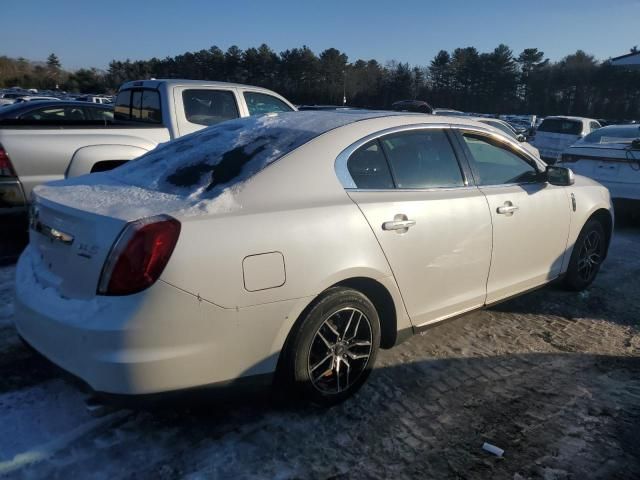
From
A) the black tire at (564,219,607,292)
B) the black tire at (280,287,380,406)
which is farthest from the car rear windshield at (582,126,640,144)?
the black tire at (280,287,380,406)

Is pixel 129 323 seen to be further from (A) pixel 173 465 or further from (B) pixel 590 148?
(B) pixel 590 148

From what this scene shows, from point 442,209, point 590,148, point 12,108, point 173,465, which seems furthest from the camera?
point 12,108

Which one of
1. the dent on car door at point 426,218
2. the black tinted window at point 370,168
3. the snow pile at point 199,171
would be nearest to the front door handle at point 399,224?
the dent on car door at point 426,218

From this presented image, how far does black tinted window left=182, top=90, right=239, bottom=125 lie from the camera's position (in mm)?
6996

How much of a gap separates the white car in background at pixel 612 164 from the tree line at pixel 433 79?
51.8 metres

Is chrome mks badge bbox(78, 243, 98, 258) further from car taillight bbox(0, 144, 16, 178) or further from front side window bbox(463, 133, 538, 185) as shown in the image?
car taillight bbox(0, 144, 16, 178)

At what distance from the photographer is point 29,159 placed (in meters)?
5.34

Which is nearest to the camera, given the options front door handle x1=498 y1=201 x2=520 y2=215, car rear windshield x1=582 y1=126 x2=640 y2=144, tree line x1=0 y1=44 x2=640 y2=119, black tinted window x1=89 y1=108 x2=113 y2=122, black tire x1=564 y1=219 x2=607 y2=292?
front door handle x1=498 y1=201 x2=520 y2=215

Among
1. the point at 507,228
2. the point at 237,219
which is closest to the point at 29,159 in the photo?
the point at 237,219

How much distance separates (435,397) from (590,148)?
6309 mm

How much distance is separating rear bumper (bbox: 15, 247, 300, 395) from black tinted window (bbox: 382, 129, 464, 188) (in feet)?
4.15

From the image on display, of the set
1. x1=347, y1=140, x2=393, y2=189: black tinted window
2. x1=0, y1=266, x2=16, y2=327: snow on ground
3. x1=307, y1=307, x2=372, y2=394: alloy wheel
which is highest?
x1=347, y1=140, x2=393, y2=189: black tinted window

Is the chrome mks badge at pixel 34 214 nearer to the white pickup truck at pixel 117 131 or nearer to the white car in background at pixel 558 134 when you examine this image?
the white pickup truck at pixel 117 131

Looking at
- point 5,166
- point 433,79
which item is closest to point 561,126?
point 5,166
